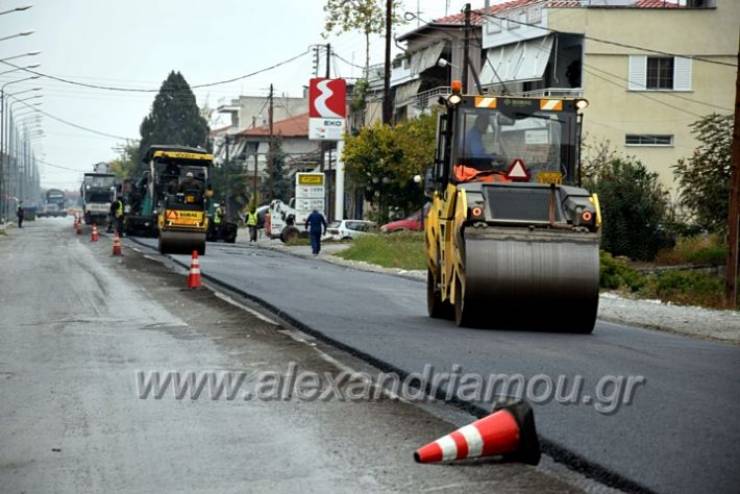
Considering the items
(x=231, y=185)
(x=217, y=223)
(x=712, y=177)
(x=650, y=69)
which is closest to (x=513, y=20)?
(x=650, y=69)

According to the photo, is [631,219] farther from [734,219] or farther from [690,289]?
[734,219]

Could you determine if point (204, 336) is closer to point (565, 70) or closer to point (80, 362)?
point (80, 362)

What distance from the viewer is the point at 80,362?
13.1m

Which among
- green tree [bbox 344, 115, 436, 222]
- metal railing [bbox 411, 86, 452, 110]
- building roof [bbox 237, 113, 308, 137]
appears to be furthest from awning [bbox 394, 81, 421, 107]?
building roof [bbox 237, 113, 308, 137]

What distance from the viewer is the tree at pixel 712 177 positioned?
108 feet

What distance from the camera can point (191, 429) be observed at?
905cm

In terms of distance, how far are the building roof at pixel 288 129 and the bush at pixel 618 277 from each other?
90686mm

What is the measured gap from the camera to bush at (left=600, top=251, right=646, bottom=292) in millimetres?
28250

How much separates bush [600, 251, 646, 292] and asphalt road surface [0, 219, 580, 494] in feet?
43.9

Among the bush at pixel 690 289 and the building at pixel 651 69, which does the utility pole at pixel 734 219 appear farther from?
the building at pixel 651 69

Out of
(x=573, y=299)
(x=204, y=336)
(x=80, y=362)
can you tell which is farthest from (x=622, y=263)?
(x=80, y=362)

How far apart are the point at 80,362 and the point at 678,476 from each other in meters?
7.34

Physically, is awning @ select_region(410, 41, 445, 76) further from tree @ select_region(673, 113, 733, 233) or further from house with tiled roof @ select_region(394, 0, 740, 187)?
tree @ select_region(673, 113, 733, 233)

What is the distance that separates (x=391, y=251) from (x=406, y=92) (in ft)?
114
